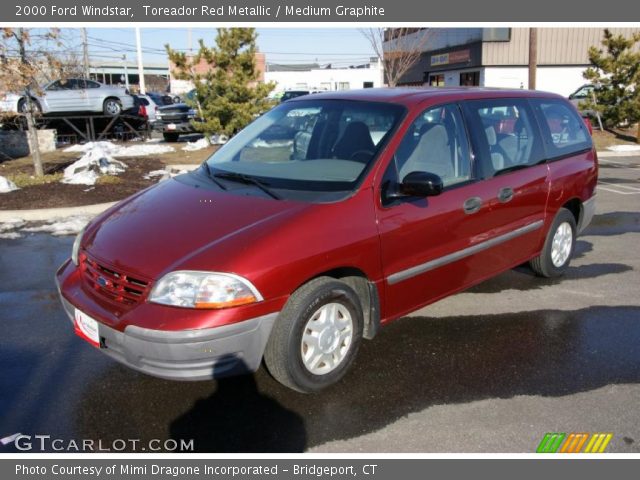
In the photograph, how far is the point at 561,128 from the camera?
5.35m

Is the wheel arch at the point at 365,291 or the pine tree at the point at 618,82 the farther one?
the pine tree at the point at 618,82

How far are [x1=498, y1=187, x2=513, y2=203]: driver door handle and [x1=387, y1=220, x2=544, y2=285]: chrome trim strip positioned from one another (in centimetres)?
29

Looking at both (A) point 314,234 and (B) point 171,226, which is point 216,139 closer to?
(B) point 171,226

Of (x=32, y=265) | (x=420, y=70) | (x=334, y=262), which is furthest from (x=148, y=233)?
(x=420, y=70)

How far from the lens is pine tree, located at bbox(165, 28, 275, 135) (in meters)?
14.2

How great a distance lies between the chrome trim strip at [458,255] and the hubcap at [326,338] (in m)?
0.44

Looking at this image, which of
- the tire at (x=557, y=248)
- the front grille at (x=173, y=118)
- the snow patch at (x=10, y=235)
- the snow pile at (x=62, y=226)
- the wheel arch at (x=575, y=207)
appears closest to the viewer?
the tire at (x=557, y=248)

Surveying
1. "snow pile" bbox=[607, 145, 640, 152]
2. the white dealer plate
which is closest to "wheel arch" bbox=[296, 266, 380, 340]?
the white dealer plate

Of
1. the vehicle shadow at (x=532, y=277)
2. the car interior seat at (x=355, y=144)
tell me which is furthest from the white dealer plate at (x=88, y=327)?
the vehicle shadow at (x=532, y=277)

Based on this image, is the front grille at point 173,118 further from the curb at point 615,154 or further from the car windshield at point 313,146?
the car windshield at point 313,146

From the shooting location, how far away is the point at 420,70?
40844mm

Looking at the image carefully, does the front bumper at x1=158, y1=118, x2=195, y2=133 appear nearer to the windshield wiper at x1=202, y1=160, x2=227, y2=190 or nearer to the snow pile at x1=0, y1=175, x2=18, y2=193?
the snow pile at x1=0, y1=175, x2=18, y2=193

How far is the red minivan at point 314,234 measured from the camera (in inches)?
116

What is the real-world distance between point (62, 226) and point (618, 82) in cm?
1927
